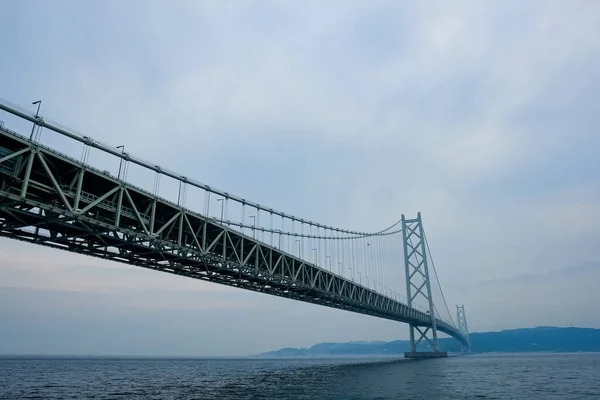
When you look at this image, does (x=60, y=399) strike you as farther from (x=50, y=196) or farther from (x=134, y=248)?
(x=50, y=196)

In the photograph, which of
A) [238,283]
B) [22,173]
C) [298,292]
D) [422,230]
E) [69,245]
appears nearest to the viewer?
[22,173]

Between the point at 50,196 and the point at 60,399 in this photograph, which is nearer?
the point at 50,196

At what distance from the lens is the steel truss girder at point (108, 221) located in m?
20.2

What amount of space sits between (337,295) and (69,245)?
37.0 metres

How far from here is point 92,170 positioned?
22625 millimetres

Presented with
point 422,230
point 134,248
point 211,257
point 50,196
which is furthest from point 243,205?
point 422,230

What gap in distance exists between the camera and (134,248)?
28734 mm

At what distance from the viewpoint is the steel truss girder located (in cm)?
2019

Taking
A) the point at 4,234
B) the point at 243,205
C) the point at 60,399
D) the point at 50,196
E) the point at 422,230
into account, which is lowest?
the point at 60,399

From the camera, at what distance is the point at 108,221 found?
84.3ft

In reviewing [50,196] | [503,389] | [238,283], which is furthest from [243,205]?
[503,389]

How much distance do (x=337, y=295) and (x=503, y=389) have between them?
25635 millimetres

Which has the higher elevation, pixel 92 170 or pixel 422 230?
pixel 422 230

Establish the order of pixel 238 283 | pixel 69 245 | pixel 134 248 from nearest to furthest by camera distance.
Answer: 1. pixel 69 245
2. pixel 134 248
3. pixel 238 283
